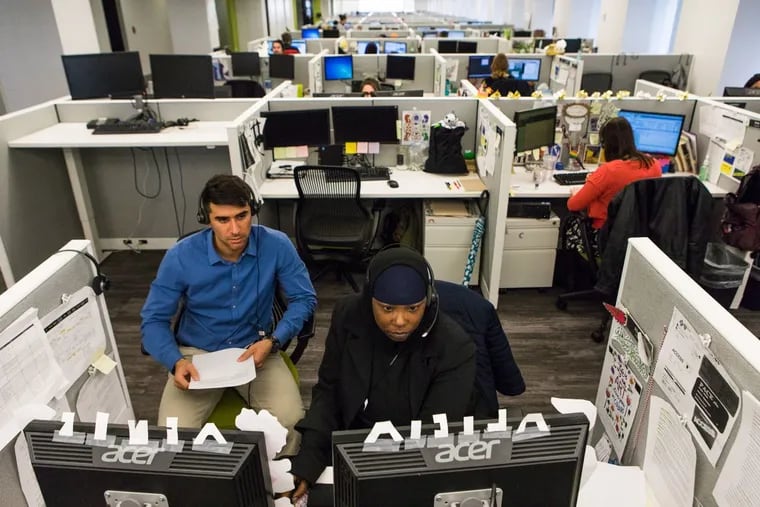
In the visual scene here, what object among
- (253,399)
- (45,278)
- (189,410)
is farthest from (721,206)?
(45,278)

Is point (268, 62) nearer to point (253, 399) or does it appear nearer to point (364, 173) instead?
point (364, 173)

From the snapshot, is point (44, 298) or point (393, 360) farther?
point (393, 360)

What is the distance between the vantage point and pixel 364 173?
3143 mm

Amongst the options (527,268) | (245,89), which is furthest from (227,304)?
(245,89)

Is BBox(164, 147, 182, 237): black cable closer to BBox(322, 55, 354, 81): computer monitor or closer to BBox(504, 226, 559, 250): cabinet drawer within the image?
BBox(504, 226, 559, 250): cabinet drawer

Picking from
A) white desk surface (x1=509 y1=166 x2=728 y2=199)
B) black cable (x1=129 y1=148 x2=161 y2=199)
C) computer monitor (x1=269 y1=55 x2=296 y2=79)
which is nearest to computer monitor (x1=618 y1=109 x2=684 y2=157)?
white desk surface (x1=509 y1=166 x2=728 y2=199)

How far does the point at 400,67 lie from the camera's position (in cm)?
551

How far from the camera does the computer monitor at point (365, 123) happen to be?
3.17 metres

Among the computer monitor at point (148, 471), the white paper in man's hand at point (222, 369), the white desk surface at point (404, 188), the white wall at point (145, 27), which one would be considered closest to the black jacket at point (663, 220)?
the white desk surface at point (404, 188)

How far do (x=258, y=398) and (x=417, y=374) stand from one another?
65 centimetres

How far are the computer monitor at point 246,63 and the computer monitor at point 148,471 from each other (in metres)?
5.81

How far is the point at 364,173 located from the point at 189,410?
1.86 metres

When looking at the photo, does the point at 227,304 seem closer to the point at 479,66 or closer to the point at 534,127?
the point at 534,127

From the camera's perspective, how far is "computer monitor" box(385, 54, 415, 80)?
18.0 feet
